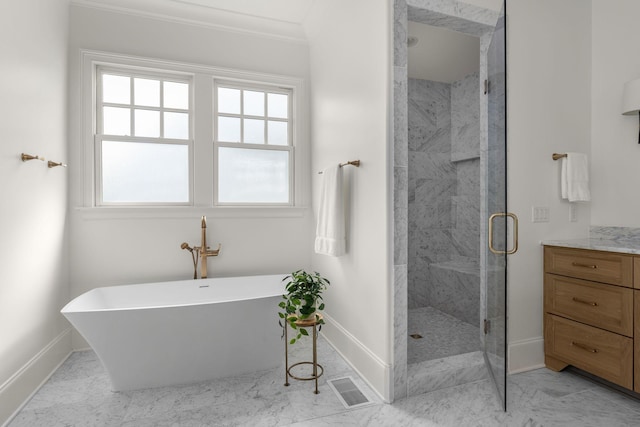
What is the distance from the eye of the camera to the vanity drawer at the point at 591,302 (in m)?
1.90

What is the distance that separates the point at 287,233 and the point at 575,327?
230cm

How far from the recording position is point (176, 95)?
301 centimetres

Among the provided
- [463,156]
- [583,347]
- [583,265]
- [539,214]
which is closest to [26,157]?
[539,214]

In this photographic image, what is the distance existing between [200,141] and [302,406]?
2275 mm

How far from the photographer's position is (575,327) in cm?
216

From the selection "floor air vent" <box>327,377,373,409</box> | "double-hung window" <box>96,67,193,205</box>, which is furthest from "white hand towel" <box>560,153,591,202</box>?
"double-hung window" <box>96,67,193,205</box>

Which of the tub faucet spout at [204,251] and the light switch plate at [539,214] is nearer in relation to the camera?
the light switch plate at [539,214]

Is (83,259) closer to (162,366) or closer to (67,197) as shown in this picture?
(67,197)

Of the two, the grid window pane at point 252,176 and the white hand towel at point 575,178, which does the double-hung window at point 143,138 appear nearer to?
the grid window pane at point 252,176

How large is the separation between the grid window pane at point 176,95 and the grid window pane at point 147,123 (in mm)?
144

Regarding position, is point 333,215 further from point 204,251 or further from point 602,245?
point 602,245

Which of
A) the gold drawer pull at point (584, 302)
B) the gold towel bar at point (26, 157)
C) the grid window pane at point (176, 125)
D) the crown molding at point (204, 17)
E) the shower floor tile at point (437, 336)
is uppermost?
the crown molding at point (204, 17)

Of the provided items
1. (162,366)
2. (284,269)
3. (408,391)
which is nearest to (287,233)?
(284,269)

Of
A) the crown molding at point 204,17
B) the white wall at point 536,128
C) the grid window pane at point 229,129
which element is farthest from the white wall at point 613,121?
the grid window pane at point 229,129
